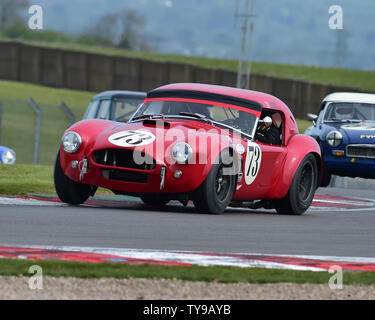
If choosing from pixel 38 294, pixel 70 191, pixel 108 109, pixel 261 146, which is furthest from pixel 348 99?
pixel 38 294

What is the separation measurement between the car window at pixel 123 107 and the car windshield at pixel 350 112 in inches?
141

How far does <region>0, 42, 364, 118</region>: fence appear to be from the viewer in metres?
45.6

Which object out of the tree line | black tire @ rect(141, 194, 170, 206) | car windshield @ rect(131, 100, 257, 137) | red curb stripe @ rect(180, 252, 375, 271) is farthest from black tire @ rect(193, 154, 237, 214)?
the tree line

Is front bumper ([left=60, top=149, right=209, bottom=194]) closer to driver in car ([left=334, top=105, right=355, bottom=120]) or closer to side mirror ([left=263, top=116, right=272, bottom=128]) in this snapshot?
side mirror ([left=263, top=116, right=272, bottom=128])

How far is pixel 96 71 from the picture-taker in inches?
1850

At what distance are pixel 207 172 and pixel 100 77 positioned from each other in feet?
123

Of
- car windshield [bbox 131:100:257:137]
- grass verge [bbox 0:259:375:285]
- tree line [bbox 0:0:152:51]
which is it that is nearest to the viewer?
grass verge [bbox 0:259:375:285]

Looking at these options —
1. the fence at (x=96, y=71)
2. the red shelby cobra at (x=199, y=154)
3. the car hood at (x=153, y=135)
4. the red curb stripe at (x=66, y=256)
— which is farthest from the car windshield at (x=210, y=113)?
the fence at (x=96, y=71)

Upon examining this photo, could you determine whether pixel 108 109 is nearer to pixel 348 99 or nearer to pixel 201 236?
pixel 348 99

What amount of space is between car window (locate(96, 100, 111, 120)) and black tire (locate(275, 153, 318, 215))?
6.88 m

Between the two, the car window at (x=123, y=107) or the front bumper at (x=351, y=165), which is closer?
the front bumper at (x=351, y=165)

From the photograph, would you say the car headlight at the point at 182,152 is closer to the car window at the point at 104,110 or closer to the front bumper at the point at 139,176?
the front bumper at the point at 139,176

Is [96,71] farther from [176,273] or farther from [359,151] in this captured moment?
[176,273]

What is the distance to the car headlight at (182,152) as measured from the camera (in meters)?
9.79
